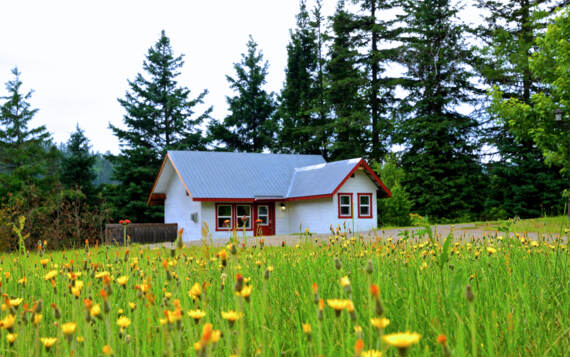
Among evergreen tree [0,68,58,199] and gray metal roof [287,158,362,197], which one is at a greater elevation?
evergreen tree [0,68,58,199]

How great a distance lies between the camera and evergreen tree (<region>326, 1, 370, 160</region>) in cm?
3525

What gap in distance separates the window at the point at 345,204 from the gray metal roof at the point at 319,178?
3.43 feet

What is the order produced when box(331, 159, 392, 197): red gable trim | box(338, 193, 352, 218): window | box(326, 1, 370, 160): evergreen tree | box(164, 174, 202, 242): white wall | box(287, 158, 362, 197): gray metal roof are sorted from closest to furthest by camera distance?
box(331, 159, 392, 197): red gable trim
box(287, 158, 362, 197): gray metal roof
box(338, 193, 352, 218): window
box(164, 174, 202, 242): white wall
box(326, 1, 370, 160): evergreen tree

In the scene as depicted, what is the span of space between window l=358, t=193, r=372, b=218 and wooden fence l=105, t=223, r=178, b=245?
10.6m

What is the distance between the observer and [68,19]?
15383mm

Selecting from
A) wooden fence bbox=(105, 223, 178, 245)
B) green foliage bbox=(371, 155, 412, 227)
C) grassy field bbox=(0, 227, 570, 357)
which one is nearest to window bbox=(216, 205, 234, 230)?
wooden fence bbox=(105, 223, 178, 245)

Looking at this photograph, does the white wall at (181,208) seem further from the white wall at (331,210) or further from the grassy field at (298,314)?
the grassy field at (298,314)

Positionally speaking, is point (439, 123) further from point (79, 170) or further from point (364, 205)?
point (79, 170)

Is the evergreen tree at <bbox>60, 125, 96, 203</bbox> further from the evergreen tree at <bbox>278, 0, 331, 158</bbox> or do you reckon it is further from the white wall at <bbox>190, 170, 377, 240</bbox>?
the evergreen tree at <bbox>278, 0, 331, 158</bbox>

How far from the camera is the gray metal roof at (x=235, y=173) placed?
964 inches

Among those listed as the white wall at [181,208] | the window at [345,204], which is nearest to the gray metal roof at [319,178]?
the window at [345,204]

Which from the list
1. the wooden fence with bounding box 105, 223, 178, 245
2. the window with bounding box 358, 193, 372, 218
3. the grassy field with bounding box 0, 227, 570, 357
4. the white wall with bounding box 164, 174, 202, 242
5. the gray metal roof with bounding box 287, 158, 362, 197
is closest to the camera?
the grassy field with bounding box 0, 227, 570, 357

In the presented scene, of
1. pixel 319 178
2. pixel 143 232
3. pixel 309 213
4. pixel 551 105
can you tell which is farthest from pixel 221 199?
pixel 551 105

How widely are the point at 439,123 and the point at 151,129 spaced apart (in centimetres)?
2332
